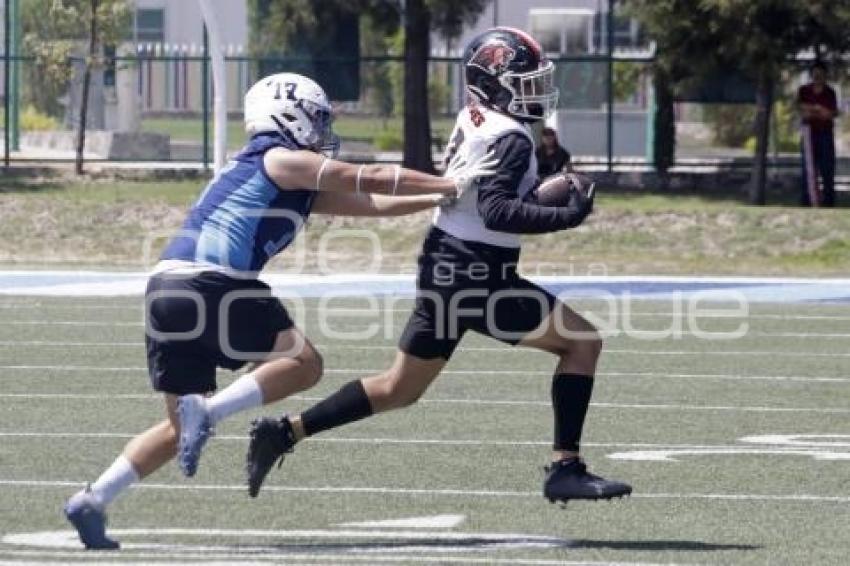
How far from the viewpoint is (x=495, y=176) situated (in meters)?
7.95

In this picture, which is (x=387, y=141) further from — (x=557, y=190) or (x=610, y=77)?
(x=557, y=190)

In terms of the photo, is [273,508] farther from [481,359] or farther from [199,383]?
[481,359]

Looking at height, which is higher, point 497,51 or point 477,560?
point 497,51

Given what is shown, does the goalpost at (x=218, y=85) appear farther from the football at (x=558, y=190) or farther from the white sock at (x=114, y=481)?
the white sock at (x=114, y=481)

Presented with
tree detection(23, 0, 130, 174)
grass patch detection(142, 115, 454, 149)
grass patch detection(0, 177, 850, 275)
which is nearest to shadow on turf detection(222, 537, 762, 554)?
grass patch detection(0, 177, 850, 275)

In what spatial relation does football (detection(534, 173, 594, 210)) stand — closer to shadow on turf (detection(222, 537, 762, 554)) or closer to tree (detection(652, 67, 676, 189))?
shadow on turf (detection(222, 537, 762, 554))

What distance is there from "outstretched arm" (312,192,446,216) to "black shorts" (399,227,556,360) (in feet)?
0.74

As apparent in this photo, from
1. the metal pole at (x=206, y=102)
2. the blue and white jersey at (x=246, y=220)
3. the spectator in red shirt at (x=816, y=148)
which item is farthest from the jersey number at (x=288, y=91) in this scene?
the metal pole at (x=206, y=102)

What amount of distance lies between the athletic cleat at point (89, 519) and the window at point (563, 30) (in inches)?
995

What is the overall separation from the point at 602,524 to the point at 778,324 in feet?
29.3

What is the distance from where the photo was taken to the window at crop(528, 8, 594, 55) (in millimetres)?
32969

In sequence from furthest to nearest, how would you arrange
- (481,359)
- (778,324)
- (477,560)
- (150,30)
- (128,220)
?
(150,30), (128,220), (778,324), (481,359), (477,560)

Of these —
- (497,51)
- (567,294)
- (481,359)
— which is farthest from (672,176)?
(497,51)

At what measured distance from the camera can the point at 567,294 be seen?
19.3m
